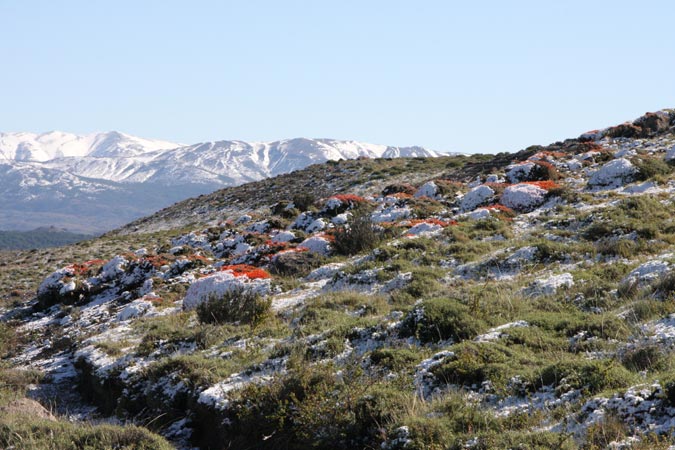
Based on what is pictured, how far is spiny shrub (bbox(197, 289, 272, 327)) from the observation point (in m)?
12.6

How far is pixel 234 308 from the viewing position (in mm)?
12828

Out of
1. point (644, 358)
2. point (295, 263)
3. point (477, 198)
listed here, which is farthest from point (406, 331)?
point (477, 198)

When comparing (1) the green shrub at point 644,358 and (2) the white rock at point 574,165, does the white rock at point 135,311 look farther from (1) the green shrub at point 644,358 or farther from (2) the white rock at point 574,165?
(2) the white rock at point 574,165

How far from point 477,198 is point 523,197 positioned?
8.80 feet

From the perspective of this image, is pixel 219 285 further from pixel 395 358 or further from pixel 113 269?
pixel 113 269

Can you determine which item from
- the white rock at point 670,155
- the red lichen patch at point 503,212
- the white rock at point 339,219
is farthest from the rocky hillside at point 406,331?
the white rock at point 339,219

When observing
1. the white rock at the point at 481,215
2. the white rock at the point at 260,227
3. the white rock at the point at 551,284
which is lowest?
the white rock at the point at 551,284

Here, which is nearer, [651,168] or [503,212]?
[503,212]

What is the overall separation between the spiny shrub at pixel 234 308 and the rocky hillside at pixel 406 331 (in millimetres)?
61

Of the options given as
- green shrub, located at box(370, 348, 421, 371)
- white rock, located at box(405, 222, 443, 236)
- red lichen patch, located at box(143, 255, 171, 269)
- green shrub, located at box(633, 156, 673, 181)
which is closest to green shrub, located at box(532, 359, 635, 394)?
green shrub, located at box(370, 348, 421, 371)

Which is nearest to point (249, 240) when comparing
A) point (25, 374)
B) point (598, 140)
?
point (25, 374)

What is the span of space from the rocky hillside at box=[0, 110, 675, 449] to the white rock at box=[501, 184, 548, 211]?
8cm

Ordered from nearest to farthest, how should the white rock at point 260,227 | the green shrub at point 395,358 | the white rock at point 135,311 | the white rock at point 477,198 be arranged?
the green shrub at point 395,358 < the white rock at point 135,311 < the white rock at point 477,198 < the white rock at point 260,227

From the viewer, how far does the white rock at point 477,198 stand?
23047 millimetres
